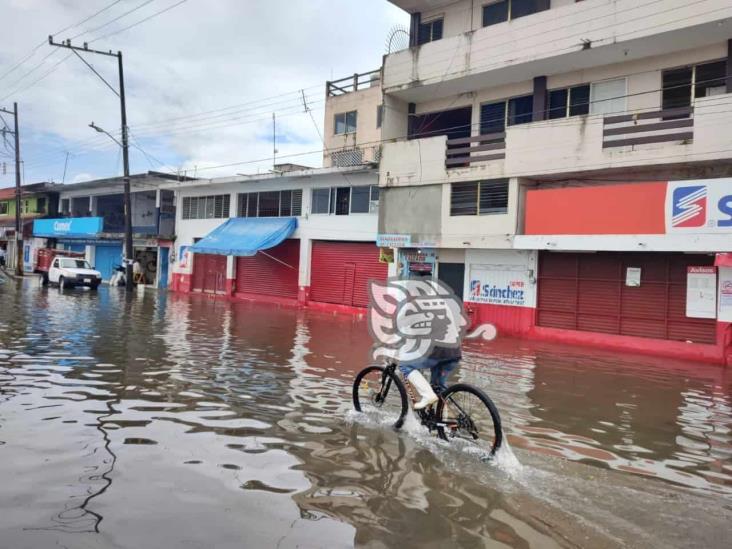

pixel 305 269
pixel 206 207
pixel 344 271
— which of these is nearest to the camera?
pixel 344 271

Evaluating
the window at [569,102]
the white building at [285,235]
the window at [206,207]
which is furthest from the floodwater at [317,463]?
the window at [206,207]

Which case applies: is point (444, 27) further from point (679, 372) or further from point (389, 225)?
point (679, 372)

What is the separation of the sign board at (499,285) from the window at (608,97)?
563 cm

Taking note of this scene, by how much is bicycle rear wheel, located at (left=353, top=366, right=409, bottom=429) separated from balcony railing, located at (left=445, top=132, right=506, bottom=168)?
1393cm

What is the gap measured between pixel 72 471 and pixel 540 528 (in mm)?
3692

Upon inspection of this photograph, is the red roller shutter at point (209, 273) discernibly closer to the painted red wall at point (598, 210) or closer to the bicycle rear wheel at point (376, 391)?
the painted red wall at point (598, 210)

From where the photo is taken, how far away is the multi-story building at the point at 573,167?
596 inches

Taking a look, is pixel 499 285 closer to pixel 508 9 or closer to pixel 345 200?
pixel 345 200

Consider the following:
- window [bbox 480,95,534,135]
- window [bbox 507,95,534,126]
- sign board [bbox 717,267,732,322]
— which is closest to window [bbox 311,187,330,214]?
window [bbox 480,95,534,135]

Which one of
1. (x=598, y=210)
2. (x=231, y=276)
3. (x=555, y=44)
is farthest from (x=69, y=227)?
(x=598, y=210)

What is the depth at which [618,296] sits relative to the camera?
1709 centimetres

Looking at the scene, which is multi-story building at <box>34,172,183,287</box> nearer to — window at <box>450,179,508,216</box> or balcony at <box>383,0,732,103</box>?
balcony at <box>383,0,732,103</box>

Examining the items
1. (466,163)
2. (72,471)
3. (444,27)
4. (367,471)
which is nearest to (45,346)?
(72,471)

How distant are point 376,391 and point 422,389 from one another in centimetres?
119
